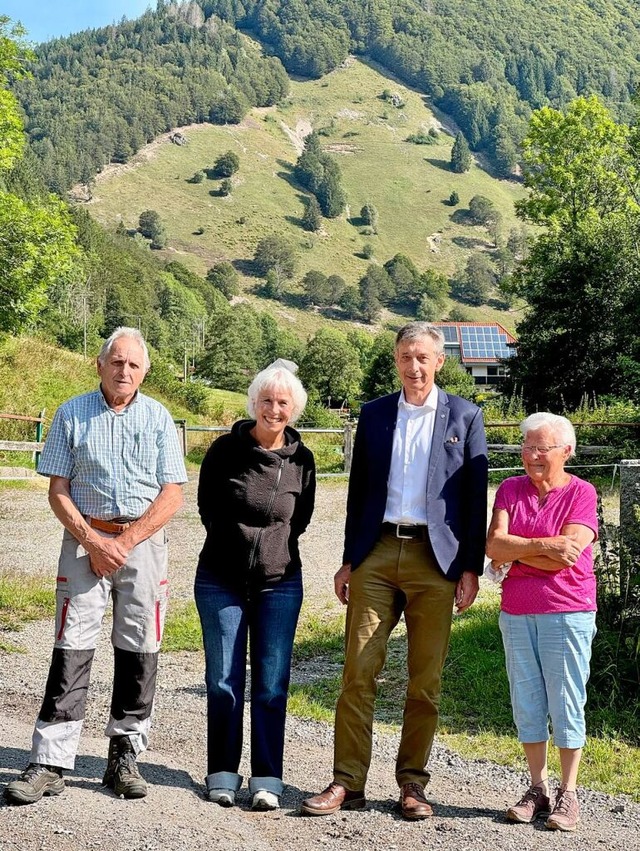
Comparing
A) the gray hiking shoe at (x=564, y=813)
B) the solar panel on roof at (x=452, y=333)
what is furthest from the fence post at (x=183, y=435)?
the solar panel on roof at (x=452, y=333)

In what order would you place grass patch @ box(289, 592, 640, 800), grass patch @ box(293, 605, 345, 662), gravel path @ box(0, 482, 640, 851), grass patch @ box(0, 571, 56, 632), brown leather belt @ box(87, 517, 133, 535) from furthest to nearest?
grass patch @ box(0, 571, 56, 632)
grass patch @ box(293, 605, 345, 662)
grass patch @ box(289, 592, 640, 800)
brown leather belt @ box(87, 517, 133, 535)
gravel path @ box(0, 482, 640, 851)

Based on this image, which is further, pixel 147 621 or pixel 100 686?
pixel 100 686

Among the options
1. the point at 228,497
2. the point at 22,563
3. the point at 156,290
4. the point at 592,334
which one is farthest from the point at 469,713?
the point at 156,290

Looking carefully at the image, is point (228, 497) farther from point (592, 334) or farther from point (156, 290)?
point (156, 290)

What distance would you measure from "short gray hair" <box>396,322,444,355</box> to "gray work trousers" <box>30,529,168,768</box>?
144 cm

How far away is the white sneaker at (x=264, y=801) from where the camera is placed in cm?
424

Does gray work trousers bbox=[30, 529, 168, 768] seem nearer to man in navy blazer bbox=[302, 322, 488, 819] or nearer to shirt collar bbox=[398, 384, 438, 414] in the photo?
man in navy blazer bbox=[302, 322, 488, 819]

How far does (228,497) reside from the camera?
4.39m

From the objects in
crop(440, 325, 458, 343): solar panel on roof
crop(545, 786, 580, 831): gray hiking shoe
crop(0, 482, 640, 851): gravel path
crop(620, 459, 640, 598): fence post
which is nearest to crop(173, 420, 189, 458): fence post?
crop(0, 482, 640, 851): gravel path

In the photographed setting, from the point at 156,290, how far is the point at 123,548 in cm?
10397

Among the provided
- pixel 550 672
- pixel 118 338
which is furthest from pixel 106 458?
pixel 550 672

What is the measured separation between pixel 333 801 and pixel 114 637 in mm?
1224

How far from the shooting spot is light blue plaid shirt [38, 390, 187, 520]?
4.45 metres

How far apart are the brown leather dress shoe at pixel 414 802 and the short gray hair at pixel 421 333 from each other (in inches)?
77.3
